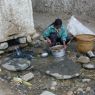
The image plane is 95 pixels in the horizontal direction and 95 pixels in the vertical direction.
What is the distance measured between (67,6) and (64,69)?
3.42m

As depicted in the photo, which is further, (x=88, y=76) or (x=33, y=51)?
(x=33, y=51)

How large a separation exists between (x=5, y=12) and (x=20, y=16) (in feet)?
1.20

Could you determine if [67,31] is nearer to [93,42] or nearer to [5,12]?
[93,42]

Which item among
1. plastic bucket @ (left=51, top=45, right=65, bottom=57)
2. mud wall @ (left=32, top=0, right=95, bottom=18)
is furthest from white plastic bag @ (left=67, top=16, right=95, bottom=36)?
mud wall @ (left=32, top=0, right=95, bottom=18)

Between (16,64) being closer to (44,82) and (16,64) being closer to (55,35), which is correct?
(44,82)

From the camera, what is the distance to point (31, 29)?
6.86 m

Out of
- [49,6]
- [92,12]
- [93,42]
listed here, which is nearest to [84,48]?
[93,42]

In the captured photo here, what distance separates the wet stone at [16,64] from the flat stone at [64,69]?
0.43m

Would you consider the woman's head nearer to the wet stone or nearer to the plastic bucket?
the plastic bucket

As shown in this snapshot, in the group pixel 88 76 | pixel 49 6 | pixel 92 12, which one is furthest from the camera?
pixel 49 6

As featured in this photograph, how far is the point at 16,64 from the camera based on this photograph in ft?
19.9

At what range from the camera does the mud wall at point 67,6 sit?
28.3 feet

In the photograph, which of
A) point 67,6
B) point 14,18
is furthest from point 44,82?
point 67,6

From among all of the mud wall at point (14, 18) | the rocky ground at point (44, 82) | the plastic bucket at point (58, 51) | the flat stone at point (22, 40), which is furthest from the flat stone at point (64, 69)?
the mud wall at point (14, 18)
